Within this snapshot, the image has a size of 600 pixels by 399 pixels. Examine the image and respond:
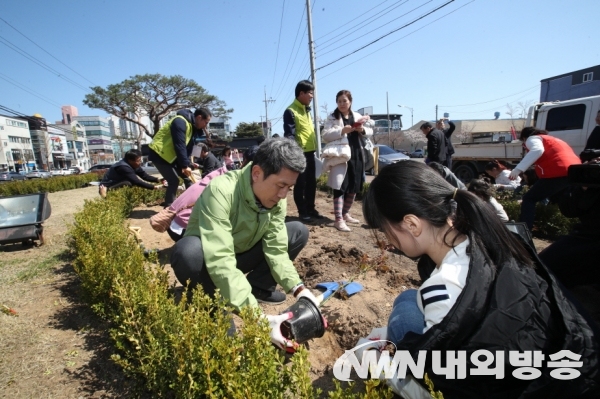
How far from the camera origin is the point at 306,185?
4.93m

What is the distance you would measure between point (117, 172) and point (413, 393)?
6.43 metres

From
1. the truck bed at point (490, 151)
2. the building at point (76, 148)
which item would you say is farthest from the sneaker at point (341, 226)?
the building at point (76, 148)

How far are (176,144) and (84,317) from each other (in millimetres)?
3009

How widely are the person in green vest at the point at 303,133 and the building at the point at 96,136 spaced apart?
9220cm

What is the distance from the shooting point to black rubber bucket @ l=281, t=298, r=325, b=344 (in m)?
1.67

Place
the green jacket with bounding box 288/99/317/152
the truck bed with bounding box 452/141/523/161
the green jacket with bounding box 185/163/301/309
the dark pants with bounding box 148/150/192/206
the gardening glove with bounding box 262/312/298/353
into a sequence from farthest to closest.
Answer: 1. the truck bed with bounding box 452/141/523/161
2. the dark pants with bounding box 148/150/192/206
3. the green jacket with bounding box 288/99/317/152
4. the green jacket with bounding box 185/163/301/309
5. the gardening glove with bounding box 262/312/298/353

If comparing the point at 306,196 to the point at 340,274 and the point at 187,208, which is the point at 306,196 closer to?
the point at 340,274

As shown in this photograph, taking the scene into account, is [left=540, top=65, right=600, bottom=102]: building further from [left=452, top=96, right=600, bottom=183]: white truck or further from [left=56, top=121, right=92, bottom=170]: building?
[left=56, top=121, right=92, bottom=170]: building

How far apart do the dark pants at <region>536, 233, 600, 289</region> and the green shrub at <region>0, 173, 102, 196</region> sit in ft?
46.1

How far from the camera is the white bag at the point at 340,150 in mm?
4500

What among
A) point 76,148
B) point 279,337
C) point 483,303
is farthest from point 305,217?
point 76,148

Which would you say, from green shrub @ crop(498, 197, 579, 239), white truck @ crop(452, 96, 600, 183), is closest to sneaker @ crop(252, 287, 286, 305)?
green shrub @ crop(498, 197, 579, 239)

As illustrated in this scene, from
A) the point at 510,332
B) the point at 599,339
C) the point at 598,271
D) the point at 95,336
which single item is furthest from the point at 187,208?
the point at 598,271

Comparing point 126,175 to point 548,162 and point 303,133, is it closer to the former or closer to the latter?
point 303,133
